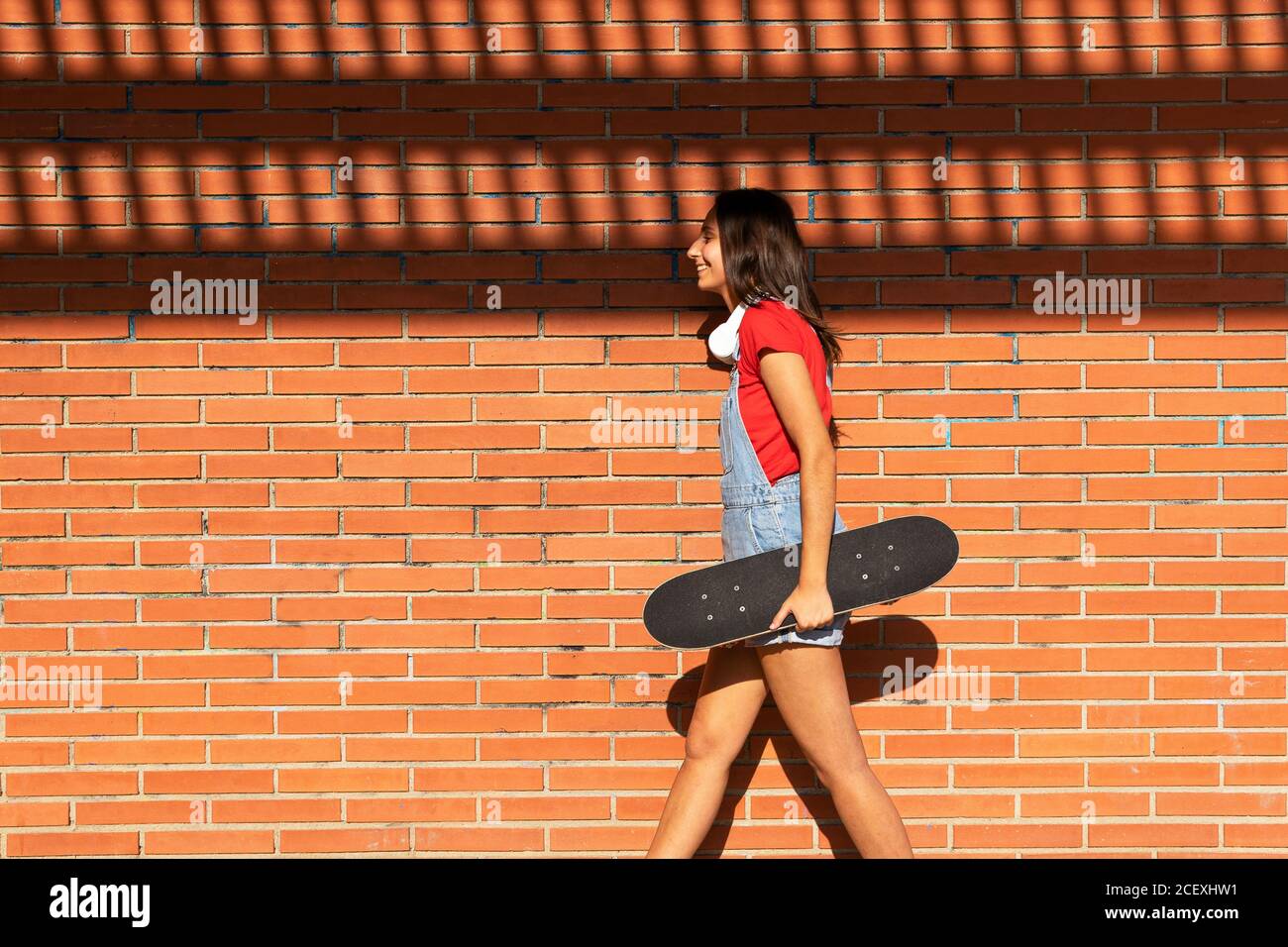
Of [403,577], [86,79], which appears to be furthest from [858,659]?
[86,79]

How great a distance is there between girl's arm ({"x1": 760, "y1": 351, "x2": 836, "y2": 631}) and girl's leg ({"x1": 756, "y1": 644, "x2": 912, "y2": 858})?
0.14m

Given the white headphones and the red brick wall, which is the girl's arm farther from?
the red brick wall

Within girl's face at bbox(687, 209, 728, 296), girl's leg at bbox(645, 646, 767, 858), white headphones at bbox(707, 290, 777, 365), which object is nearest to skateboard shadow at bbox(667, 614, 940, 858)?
girl's leg at bbox(645, 646, 767, 858)

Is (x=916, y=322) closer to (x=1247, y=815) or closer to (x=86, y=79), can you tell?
(x=1247, y=815)

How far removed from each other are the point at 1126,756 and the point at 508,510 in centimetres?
199

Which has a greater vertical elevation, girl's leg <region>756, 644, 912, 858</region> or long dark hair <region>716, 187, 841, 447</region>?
long dark hair <region>716, 187, 841, 447</region>

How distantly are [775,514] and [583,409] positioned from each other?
76 cm

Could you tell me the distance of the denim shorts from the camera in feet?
9.34

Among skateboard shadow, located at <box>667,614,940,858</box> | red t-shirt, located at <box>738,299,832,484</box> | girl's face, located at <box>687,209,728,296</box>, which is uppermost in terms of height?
girl's face, located at <box>687,209,728,296</box>

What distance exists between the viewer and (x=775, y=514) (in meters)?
2.87

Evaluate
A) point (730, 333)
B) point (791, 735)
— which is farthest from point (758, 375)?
point (791, 735)

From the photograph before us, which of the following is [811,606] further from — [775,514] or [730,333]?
[730,333]

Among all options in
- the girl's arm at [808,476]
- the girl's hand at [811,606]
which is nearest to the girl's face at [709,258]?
the girl's arm at [808,476]

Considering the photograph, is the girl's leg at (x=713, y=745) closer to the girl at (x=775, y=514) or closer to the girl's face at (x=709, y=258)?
the girl at (x=775, y=514)
